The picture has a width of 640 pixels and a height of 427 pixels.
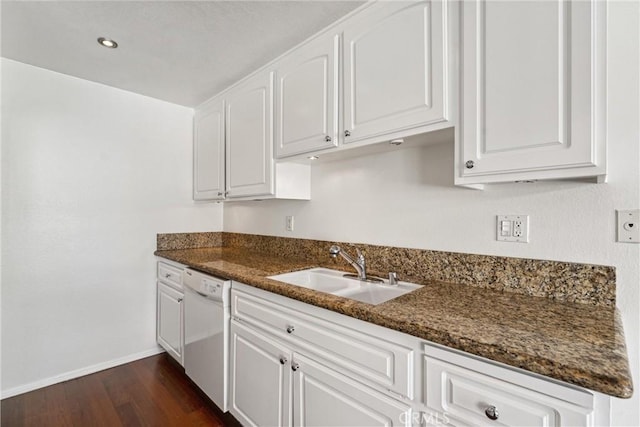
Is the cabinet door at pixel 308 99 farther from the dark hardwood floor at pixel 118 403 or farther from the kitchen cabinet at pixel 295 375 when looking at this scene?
the dark hardwood floor at pixel 118 403

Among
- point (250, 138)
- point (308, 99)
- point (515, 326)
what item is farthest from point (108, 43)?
point (515, 326)

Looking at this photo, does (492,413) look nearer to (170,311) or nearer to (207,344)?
(207,344)

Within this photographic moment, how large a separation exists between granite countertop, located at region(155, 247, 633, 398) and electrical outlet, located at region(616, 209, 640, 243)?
0.24 metres

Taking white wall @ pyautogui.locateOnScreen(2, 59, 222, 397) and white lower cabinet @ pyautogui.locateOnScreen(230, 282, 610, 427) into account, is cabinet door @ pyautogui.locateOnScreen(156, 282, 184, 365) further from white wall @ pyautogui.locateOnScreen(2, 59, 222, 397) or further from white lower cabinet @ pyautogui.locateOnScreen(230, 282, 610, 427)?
white lower cabinet @ pyautogui.locateOnScreen(230, 282, 610, 427)

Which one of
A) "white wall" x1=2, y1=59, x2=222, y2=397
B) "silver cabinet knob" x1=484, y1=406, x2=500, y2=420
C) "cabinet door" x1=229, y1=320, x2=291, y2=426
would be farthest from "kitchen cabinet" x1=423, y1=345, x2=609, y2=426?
"white wall" x1=2, y1=59, x2=222, y2=397

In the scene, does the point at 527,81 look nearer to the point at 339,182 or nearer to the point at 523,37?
the point at 523,37

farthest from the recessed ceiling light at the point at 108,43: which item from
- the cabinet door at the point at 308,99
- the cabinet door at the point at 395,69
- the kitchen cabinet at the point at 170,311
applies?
the kitchen cabinet at the point at 170,311

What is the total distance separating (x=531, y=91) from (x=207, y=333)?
1.97 m

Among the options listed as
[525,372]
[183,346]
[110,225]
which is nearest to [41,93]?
[110,225]

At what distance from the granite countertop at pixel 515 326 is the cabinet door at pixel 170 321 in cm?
123

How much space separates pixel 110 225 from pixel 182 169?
75cm

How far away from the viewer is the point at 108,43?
5.89 feet

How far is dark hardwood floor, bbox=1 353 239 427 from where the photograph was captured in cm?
181

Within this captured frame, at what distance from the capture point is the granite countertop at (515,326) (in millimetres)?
661
